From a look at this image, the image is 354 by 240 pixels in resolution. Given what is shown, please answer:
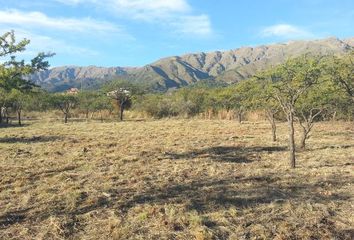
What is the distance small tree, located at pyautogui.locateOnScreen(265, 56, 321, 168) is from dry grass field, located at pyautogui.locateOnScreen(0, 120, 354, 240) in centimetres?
191

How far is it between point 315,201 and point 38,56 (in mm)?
10355

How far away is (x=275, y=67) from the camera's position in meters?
15.7

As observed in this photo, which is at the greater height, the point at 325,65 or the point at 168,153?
the point at 325,65

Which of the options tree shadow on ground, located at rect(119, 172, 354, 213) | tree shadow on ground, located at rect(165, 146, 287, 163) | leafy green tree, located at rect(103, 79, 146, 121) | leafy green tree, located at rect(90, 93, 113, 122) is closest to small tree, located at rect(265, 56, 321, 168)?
tree shadow on ground, located at rect(165, 146, 287, 163)

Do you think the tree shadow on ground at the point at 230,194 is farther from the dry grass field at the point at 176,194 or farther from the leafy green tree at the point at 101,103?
the leafy green tree at the point at 101,103

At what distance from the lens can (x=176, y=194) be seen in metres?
11.2

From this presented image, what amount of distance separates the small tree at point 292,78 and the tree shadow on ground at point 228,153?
8.57ft

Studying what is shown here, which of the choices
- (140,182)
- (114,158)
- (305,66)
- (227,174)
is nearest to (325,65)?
(305,66)

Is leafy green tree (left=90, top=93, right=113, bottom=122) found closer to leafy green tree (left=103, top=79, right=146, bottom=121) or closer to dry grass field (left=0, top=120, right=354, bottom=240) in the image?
leafy green tree (left=103, top=79, right=146, bottom=121)

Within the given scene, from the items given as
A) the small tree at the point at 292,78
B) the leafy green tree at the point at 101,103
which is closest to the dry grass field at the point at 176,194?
the small tree at the point at 292,78

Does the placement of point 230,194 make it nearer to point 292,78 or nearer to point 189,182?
point 189,182

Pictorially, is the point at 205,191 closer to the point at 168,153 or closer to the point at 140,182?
the point at 140,182

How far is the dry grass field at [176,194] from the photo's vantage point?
8.31 m

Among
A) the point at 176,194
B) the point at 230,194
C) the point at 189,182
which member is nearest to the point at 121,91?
the point at 189,182
